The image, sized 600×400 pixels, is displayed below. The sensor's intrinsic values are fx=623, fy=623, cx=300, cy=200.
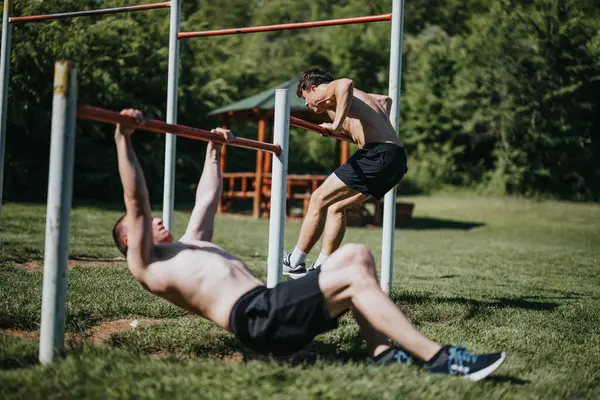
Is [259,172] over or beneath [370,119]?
over

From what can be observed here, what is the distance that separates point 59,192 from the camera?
2762 mm

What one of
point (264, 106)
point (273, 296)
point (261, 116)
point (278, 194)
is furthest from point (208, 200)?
point (261, 116)

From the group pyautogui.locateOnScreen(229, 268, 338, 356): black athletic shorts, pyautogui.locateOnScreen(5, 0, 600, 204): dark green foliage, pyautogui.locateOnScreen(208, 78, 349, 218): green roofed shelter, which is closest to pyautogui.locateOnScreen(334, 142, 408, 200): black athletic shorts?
pyautogui.locateOnScreen(229, 268, 338, 356): black athletic shorts

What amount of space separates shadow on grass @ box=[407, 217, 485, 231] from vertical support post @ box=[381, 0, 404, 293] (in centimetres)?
1113

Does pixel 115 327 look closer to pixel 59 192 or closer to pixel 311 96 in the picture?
pixel 59 192

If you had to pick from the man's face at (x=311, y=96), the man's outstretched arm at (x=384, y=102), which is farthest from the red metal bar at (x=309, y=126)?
the man's outstretched arm at (x=384, y=102)

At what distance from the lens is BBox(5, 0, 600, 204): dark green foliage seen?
62.6 feet

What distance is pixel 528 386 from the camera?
3.01 m

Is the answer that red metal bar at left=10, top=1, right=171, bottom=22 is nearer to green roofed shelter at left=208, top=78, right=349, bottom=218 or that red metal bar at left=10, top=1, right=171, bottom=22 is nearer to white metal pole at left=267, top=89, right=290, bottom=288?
white metal pole at left=267, top=89, right=290, bottom=288

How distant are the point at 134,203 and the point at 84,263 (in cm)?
455

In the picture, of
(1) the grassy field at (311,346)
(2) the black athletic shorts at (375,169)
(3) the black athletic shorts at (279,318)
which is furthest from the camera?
(2) the black athletic shorts at (375,169)

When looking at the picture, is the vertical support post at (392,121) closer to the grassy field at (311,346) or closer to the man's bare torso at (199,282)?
the grassy field at (311,346)

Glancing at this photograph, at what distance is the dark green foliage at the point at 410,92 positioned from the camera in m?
19.1

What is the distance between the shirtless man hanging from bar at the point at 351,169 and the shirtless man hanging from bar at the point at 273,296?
1883 mm
